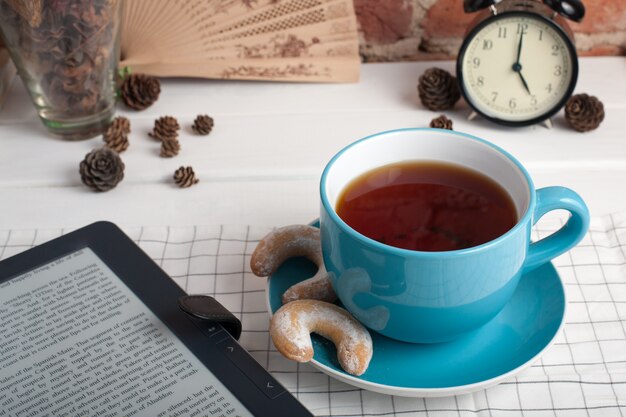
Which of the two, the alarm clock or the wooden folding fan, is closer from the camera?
the alarm clock

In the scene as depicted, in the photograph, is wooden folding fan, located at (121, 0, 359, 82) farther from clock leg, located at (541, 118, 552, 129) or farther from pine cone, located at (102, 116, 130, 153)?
clock leg, located at (541, 118, 552, 129)

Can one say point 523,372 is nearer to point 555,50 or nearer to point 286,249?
point 286,249

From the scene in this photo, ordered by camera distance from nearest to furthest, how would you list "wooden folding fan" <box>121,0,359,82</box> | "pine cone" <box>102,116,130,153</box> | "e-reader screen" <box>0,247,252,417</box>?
"e-reader screen" <box>0,247,252,417</box>
"pine cone" <box>102,116,130,153</box>
"wooden folding fan" <box>121,0,359,82</box>

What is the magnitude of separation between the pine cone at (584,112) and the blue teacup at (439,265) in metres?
0.37

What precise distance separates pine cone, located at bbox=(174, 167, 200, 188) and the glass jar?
18 centimetres

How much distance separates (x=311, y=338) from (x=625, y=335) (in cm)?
28

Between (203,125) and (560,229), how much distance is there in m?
0.53

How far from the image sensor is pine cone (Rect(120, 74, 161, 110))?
105cm

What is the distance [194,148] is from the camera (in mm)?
981

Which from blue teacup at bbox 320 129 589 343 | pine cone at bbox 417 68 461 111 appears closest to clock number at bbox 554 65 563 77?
pine cone at bbox 417 68 461 111

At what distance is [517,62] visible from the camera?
981 mm

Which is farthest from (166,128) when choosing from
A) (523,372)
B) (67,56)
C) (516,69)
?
(523,372)

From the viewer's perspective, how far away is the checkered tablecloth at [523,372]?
61 centimetres

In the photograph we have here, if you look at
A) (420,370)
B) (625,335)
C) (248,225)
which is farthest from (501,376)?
(248,225)
